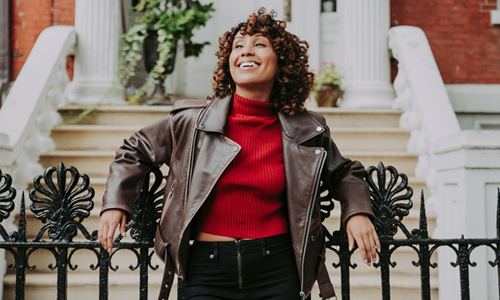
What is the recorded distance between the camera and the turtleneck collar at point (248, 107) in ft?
6.64

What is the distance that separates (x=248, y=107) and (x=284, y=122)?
0.54ft

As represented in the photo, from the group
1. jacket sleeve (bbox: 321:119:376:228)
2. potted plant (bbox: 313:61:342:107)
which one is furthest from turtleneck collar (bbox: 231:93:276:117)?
potted plant (bbox: 313:61:342:107)

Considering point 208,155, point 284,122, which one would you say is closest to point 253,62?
point 284,122

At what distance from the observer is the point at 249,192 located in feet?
6.13

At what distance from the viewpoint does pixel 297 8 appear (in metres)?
7.25

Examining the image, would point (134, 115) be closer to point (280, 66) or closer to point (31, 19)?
point (31, 19)

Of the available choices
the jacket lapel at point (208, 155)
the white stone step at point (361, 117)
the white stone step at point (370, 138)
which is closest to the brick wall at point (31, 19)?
the white stone step at point (361, 117)

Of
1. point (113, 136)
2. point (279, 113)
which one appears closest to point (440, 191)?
point (279, 113)

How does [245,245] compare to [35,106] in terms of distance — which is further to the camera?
[35,106]

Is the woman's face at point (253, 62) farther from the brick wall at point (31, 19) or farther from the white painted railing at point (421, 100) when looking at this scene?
the brick wall at point (31, 19)

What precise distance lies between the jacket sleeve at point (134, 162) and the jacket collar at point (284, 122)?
178 mm

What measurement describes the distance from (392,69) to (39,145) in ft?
16.0

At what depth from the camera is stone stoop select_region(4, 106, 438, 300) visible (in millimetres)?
3645

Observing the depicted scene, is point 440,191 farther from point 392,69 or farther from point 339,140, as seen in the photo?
point 392,69
